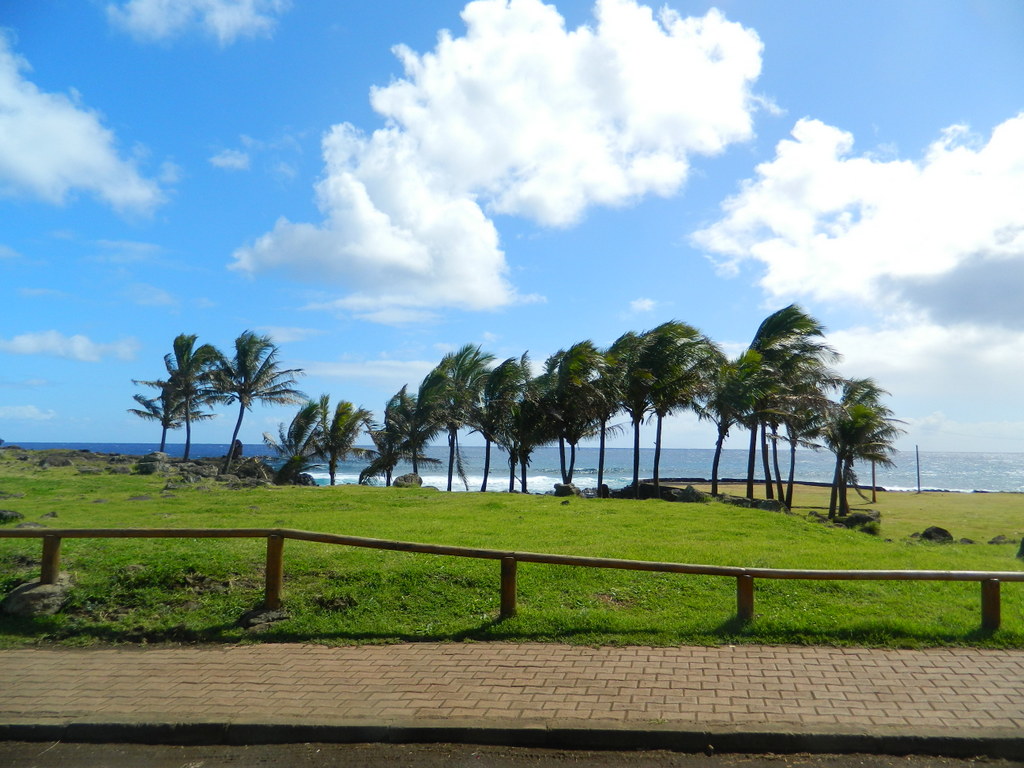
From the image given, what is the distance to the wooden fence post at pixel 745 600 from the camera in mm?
6930

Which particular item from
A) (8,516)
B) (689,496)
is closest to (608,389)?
(689,496)

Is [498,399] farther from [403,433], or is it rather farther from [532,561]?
[532,561]

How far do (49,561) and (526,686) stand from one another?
5622mm

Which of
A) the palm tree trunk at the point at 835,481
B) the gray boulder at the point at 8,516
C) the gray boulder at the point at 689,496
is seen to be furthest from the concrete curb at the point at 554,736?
the palm tree trunk at the point at 835,481

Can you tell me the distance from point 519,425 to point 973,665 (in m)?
24.2

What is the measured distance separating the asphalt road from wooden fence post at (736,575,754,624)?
7.50 feet

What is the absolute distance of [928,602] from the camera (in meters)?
7.72

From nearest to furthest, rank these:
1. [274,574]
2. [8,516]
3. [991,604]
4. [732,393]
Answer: [991,604], [274,574], [8,516], [732,393]

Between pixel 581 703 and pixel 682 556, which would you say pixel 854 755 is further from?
pixel 682 556

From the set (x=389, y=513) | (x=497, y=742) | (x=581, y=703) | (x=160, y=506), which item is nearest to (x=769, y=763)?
(x=581, y=703)

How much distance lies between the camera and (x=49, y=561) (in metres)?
7.84

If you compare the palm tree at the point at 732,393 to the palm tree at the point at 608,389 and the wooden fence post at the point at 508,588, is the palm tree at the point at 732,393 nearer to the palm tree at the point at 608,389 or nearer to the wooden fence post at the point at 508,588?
the palm tree at the point at 608,389

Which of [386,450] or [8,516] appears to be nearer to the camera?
[8,516]

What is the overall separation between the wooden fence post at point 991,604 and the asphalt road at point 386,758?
2.52 m
